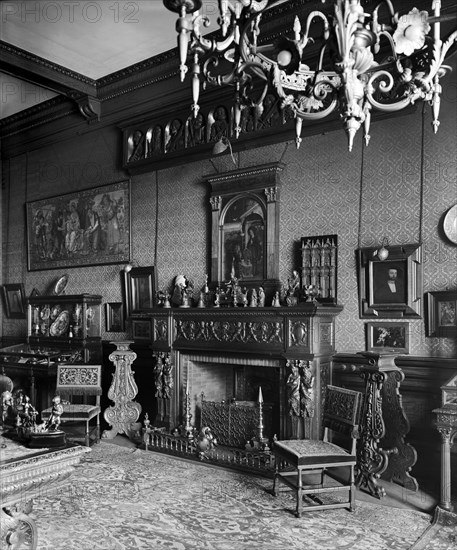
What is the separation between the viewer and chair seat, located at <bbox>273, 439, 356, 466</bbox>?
514 cm

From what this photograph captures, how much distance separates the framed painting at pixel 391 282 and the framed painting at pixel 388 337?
0.39ft

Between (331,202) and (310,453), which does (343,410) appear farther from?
(331,202)

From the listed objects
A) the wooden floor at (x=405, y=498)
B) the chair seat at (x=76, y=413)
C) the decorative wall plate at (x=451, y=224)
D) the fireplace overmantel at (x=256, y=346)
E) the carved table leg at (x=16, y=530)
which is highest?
the decorative wall plate at (x=451, y=224)

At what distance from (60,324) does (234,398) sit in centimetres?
375

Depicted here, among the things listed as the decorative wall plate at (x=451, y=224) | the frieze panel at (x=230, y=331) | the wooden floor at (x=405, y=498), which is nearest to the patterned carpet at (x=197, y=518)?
the wooden floor at (x=405, y=498)

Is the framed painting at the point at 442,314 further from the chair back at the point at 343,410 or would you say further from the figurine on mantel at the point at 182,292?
the figurine on mantel at the point at 182,292

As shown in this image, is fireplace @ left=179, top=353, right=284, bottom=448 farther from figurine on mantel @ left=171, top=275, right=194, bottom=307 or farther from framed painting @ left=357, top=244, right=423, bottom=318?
framed painting @ left=357, top=244, right=423, bottom=318

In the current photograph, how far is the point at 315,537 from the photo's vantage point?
15.2 feet

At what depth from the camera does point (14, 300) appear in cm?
Answer: 1152

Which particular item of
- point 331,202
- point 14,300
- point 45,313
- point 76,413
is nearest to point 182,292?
point 76,413

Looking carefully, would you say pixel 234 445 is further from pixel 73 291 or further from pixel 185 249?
pixel 73 291

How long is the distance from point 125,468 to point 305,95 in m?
4.69

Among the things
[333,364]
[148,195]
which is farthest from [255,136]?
[333,364]

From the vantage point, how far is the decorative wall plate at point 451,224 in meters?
6.09
